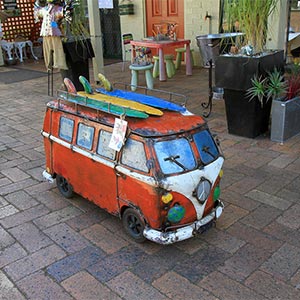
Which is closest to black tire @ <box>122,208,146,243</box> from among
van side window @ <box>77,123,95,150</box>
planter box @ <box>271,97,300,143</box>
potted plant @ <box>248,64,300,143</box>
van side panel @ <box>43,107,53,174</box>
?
van side window @ <box>77,123,95,150</box>

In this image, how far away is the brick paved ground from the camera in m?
2.46

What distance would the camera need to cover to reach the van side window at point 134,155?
2.66 metres

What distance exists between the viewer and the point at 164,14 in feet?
31.8

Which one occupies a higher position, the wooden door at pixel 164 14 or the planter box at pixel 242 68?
the wooden door at pixel 164 14

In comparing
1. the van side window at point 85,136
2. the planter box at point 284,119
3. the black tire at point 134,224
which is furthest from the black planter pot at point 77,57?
the black tire at point 134,224

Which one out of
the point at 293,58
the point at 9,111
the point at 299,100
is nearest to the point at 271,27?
the point at 299,100

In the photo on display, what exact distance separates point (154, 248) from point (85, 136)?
3.37ft

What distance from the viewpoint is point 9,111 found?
22.4 ft

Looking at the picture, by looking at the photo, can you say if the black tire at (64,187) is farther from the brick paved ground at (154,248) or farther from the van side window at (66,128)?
the van side window at (66,128)

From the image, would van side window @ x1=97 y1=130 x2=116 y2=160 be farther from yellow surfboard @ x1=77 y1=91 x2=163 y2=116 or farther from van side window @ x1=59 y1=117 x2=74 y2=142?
van side window @ x1=59 y1=117 x2=74 y2=142

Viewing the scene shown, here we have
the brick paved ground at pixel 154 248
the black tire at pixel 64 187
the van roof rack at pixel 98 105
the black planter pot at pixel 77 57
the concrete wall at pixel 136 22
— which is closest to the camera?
the brick paved ground at pixel 154 248

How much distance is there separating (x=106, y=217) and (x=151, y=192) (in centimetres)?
83

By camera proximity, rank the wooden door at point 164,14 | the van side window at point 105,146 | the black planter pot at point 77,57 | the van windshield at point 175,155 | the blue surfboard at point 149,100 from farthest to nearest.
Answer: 1. the wooden door at point 164,14
2. the black planter pot at point 77,57
3. the blue surfboard at point 149,100
4. the van side window at point 105,146
5. the van windshield at point 175,155

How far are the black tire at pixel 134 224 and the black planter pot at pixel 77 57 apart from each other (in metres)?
4.48
